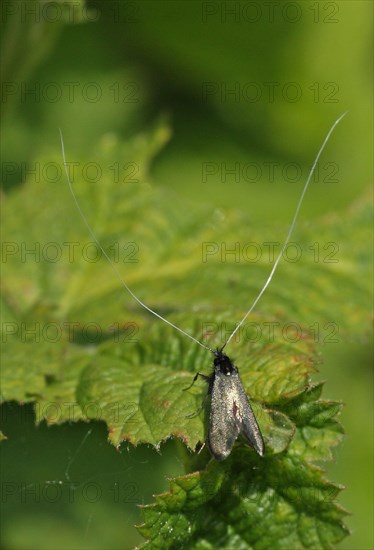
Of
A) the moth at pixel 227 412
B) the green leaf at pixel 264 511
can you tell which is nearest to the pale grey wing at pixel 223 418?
the moth at pixel 227 412

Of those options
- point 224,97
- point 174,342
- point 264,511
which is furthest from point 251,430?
point 224,97

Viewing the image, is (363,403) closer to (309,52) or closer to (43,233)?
(43,233)

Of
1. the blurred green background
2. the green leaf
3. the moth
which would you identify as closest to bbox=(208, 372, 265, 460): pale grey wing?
the moth

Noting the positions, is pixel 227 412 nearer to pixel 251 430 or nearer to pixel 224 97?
pixel 251 430

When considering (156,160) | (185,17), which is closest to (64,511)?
(156,160)

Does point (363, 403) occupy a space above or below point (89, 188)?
below

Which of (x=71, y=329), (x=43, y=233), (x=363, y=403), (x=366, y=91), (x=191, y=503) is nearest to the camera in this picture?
(x=191, y=503)

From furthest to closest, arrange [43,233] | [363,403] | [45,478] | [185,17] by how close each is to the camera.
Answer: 1. [185,17]
2. [363,403]
3. [43,233]
4. [45,478]
